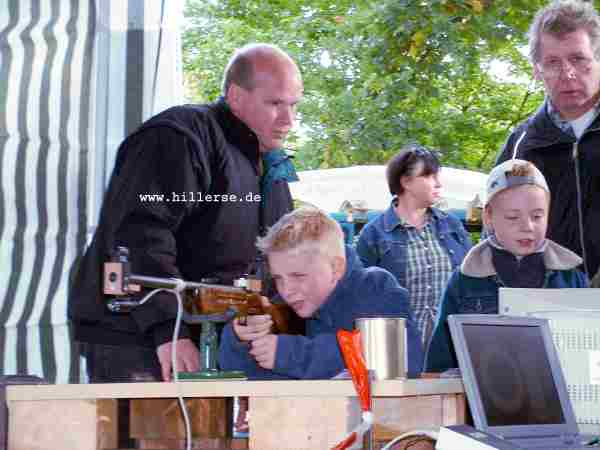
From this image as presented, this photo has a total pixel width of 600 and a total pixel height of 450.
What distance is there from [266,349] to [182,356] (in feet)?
1.74

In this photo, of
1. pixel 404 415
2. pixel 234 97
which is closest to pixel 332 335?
pixel 404 415

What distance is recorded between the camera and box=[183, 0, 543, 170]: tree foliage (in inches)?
299

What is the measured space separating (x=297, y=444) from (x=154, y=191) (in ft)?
4.57

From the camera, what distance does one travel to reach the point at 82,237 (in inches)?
138

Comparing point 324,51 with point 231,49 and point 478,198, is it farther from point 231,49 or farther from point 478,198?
point 478,198

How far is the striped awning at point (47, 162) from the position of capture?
3.45 metres

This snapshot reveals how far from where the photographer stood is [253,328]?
92.0 inches

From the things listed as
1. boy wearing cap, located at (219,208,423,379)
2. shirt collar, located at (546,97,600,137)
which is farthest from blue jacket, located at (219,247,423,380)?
shirt collar, located at (546,97,600,137)

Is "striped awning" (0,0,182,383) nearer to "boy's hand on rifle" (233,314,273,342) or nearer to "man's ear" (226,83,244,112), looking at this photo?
"man's ear" (226,83,244,112)

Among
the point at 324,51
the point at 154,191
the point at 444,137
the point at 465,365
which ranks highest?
the point at 324,51

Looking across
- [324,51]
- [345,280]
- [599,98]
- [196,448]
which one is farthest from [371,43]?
[196,448]

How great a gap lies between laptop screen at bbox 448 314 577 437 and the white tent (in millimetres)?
5167

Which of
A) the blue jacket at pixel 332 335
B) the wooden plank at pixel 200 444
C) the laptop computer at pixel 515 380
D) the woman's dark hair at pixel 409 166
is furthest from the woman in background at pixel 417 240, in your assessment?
the laptop computer at pixel 515 380

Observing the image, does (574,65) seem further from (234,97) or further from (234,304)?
(234,304)
